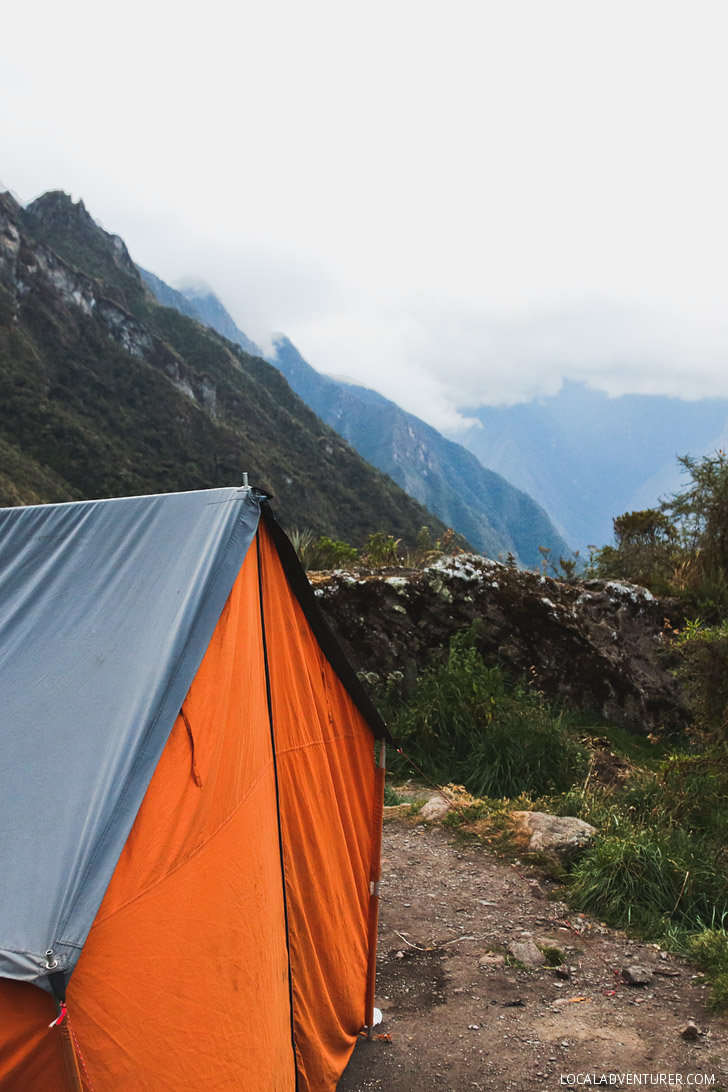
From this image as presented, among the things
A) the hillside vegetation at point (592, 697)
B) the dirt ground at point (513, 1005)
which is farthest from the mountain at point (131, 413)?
the dirt ground at point (513, 1005)

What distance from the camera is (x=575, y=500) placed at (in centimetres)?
16912

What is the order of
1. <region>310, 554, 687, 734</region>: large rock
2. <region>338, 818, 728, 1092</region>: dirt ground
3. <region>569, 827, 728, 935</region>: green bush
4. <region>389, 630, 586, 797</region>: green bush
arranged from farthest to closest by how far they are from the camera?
<region>310, 554, 687, 734</region>: large rock < <region>389, 630, 586, 797</region>: green bush < <region>569, 827, 728, 935</region>: green bush < <region>338, 818, 728, 1092</region>: dirt ground

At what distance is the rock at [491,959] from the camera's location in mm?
3646

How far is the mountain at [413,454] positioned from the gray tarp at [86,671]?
83289mm

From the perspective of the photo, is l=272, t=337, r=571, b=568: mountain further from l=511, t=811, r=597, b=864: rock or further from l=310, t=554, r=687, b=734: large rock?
l=511, t=811, r=597, b=864: rock

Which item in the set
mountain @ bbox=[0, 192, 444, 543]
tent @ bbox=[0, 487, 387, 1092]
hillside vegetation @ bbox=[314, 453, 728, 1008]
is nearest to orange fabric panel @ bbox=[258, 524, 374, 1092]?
tent @ bbox=[0, 487, 387, 1092]

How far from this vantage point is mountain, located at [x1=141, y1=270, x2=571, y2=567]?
10106 centimetres

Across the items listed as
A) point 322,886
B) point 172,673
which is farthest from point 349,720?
point 172,673

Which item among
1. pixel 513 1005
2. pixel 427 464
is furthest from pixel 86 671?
pixel 427 464

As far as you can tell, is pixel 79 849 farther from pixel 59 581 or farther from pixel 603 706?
pixel 603 706

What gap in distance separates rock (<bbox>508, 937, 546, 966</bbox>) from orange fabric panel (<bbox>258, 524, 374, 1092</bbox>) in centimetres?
103

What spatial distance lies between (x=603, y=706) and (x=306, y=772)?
5.60 meters

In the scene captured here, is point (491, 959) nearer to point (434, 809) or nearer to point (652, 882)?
point (652, 882)

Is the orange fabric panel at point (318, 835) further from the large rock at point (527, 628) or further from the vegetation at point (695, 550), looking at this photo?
the vegetation at point (695, 550)
